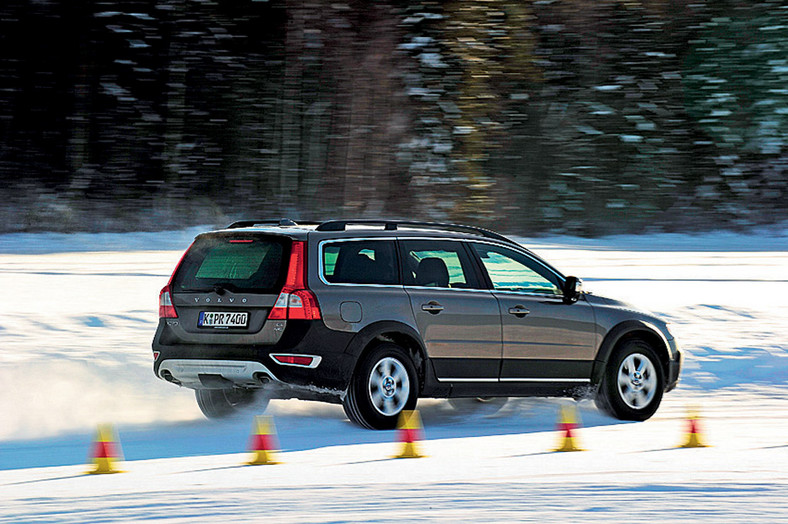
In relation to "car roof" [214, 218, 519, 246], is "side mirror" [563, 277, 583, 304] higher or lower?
lower

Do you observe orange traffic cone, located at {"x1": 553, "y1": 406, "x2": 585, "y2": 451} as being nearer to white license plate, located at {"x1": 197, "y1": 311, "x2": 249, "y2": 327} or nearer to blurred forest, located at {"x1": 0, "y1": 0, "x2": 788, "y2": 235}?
white license plate, located at {"x1": 197, "y1": 311, "x2": 249, "y2": 327}

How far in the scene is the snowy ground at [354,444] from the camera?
680cm

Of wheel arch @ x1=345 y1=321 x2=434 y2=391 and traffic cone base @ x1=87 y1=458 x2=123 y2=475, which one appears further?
wheel arch @ x1=345 y1=321 x2=434 y2=391

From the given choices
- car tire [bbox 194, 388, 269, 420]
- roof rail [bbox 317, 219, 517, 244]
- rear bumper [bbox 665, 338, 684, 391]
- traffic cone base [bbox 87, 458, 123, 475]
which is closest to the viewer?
traffic cone base [bbox 87, 458, 123, 475]

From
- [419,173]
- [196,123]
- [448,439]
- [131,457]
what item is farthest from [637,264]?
[131,457]

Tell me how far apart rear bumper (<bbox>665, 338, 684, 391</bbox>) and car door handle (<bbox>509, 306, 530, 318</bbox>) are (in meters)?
1.47

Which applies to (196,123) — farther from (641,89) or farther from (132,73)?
(641,89)

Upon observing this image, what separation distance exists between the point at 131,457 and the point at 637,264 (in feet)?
54.8

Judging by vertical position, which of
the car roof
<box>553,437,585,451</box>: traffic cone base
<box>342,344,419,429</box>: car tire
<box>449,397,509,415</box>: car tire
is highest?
the car roof

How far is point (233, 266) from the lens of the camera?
31.5 feet

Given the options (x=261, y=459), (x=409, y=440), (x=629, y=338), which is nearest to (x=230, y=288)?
(x=261, y=459)

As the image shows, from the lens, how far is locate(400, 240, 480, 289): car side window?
394 inches

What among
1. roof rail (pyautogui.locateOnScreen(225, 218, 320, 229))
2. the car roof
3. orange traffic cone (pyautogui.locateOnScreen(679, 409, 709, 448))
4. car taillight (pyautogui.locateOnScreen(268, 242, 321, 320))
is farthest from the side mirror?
car taillight (pyautogui.locateOnScreen(268, 242, 321, 320))

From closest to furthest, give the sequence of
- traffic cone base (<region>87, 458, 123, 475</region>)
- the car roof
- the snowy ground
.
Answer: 1. the snowy ground
2. traffic cone base (<region>87, 458, 123, 475</region>)
3. the car roof
